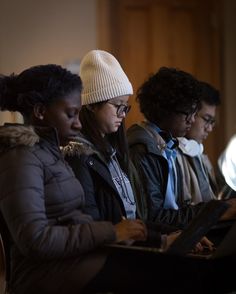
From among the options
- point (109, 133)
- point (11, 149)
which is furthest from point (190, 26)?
point (11, 149)

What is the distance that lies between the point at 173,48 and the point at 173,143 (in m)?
2.00

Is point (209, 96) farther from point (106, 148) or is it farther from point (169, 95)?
point (106, 148)

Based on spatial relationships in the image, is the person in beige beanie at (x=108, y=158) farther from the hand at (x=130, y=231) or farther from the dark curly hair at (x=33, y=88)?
the dark curly hair at (x=33, y=88)

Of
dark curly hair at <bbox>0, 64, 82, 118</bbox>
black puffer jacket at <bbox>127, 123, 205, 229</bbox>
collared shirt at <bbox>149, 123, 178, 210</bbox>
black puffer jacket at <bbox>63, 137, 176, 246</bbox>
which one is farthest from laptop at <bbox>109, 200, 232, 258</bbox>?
collared shirt at <bbox>149, 123, 178, 210</bbox>

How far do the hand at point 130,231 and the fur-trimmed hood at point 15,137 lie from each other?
30 centimetres

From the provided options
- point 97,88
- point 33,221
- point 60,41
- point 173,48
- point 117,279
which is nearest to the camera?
point 33,221

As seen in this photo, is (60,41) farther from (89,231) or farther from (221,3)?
(89,231)

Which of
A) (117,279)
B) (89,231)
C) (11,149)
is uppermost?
(11,149)

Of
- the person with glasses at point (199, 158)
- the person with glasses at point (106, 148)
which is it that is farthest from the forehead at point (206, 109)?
the person with glasses at point (106, 148)

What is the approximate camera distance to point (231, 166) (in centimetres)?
216

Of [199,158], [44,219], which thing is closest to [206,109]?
[199,158]

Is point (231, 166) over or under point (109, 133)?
under

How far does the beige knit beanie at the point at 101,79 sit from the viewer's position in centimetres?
193

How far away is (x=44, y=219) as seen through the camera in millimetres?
1394
